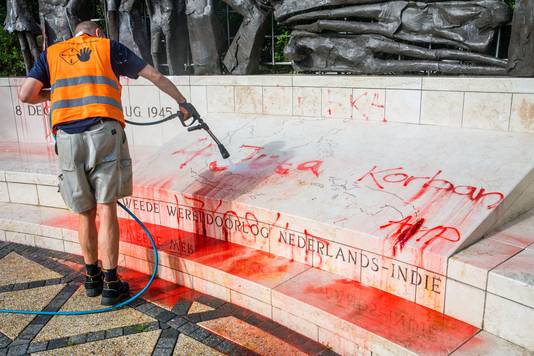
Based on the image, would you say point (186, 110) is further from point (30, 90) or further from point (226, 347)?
point (226, 347)

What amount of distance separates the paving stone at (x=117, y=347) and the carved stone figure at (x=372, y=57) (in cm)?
363

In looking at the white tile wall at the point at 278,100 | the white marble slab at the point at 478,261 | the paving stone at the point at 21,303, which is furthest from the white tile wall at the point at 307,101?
the paving stone at the point at 21,303

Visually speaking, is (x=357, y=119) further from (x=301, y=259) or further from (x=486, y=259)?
(x=486, y=259)

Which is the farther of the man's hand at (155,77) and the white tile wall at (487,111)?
the white tile wall at (487,111)

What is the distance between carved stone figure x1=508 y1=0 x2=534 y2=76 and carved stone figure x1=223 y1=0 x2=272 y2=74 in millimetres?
2926

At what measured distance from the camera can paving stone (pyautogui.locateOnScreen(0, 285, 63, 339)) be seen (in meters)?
3.30

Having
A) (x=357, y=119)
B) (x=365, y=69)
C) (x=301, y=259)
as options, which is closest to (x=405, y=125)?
(x=357, y=119)

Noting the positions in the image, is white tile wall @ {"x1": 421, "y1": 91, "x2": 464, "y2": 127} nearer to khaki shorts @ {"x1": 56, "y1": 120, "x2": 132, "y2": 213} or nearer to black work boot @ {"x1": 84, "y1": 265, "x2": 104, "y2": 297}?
khaki shorts @ {"x1": 56, "y1": 120, "x2": 132, "y2": 213}

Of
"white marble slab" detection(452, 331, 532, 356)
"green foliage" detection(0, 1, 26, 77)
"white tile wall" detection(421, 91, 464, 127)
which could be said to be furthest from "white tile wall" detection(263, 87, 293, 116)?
"green foliage" detection(0, 1, 26, 77)

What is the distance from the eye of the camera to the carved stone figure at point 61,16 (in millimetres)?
7902

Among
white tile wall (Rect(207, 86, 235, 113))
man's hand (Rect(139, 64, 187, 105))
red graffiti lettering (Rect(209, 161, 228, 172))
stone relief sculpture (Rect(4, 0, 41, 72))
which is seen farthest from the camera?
stone relief sculpture (Rect(4, 0, 41, 72))

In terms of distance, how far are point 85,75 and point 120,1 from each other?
459cm

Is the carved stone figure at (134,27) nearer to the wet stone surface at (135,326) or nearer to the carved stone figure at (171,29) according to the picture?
the carved stone figure at (171,29)

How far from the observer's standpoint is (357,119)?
201 inches
